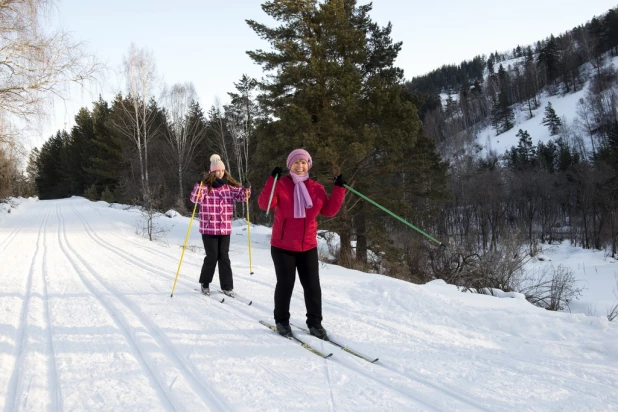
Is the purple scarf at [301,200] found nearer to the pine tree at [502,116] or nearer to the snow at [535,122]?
the snow at [535,122]

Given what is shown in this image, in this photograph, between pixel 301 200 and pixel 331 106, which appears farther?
pixel 331 106

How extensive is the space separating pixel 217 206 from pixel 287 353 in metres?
2.81

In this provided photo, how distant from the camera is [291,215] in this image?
12.3ft

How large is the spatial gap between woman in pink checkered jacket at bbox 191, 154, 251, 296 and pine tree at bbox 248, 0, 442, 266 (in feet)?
23.1

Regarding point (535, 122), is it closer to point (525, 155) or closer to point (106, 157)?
point (525, 155)

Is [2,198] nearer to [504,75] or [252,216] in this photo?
[252,216]

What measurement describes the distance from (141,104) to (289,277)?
2572 cm

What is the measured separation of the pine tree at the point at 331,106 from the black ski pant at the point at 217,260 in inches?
288

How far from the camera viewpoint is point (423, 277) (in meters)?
13.3

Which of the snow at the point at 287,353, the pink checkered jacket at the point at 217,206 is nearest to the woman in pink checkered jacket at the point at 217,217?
the pink checkered jacket at the point at 217,206

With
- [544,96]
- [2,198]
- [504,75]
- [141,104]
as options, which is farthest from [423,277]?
[504,75]

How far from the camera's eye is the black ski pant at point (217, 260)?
18.0 feet

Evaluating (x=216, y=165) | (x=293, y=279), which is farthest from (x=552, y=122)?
(x=293, y=279)

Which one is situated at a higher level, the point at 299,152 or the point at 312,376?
the point at 299,152
